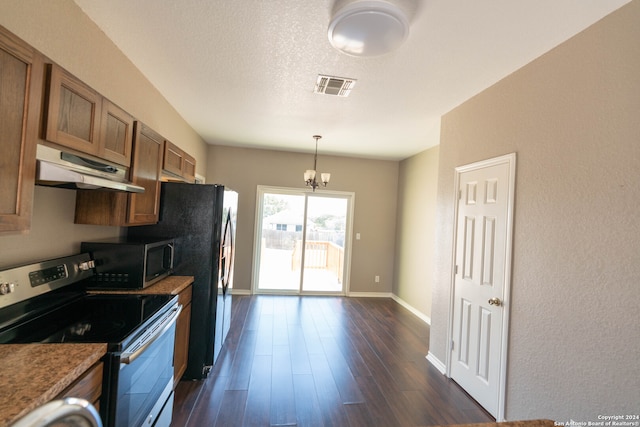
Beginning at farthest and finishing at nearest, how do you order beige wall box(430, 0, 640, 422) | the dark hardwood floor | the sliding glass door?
the sliding glass door
the dark hardwood floor
beige wall box(430, 0, 640, 422)

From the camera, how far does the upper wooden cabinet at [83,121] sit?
4.02 feet

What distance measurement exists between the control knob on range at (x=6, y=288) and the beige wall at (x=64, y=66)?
0.12 meters

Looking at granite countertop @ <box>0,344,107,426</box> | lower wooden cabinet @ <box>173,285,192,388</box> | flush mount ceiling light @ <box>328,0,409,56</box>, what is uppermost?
flush mount ceiling light @ <box>328,0,409,56</box>

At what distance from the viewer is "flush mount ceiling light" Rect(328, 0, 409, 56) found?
1.46 m

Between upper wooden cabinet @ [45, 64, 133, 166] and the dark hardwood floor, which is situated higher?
upper wooden cabinet @ [45, 64, 133, 166]

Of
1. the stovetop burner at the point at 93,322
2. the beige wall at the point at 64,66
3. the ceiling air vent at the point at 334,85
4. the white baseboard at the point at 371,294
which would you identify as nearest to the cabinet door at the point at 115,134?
the beige wall at the point at 64,66

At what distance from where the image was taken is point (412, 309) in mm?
4660

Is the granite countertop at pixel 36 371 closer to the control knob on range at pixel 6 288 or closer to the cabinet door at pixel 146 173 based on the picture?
the control knob on range at pixel 6 288

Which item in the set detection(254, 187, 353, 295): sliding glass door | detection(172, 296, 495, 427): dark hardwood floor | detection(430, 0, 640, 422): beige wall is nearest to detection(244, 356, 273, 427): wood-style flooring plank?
detection(172, 296, 495, 427): dark hardwood floor

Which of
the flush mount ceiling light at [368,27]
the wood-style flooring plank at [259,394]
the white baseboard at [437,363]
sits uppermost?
the flush mount ceiling light at [368,27]

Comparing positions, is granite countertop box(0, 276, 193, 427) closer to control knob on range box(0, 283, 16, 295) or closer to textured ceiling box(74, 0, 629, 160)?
control knob on range box(0, 283, 16, 295)

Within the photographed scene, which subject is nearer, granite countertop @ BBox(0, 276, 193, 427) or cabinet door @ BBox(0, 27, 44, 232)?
granite countertop @ BBox(0, 276, 193, 427)

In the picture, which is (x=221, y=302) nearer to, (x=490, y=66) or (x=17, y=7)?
(x=17, y=7)

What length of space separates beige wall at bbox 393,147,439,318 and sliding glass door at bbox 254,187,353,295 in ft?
3.35
